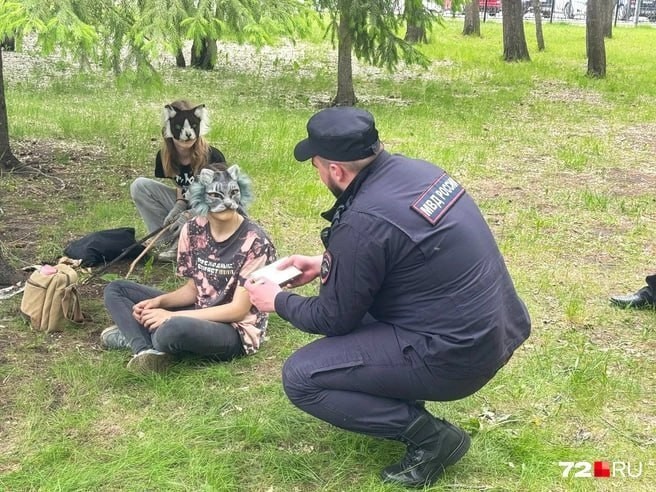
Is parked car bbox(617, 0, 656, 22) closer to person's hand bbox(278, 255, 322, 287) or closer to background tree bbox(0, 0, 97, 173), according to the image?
background tree bbox(0, 0, 97, 173)

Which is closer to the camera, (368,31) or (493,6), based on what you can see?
(368,31)

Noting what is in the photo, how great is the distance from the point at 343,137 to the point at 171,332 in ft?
4.82

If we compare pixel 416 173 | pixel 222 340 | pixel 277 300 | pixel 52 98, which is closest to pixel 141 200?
pixel 222 340

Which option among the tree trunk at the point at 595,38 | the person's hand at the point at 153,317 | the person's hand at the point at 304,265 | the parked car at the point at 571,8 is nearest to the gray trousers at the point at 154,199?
the person's hand at the point at 153,317

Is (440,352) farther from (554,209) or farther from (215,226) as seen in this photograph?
(554,209)

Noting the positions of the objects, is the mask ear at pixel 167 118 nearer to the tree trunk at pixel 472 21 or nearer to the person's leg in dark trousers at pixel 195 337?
the person's leg in dark trousers at pixel 195 337

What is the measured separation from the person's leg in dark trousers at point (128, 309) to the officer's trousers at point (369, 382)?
125 centimetres

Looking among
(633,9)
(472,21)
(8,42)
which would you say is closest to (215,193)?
(8,42)

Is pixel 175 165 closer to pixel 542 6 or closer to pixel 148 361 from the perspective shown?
pixel 148 361

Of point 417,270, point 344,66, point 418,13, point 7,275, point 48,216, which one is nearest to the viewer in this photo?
point 417,270

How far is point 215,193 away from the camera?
3797 millimetres

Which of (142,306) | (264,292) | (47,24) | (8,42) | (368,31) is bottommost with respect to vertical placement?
(142,306)

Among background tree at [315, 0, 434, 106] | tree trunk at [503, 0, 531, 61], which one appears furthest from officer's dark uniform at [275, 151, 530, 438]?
tree trunk at [503, 0, 531, 61]

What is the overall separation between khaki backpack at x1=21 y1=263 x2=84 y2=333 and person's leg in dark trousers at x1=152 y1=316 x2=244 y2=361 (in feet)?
2.23
